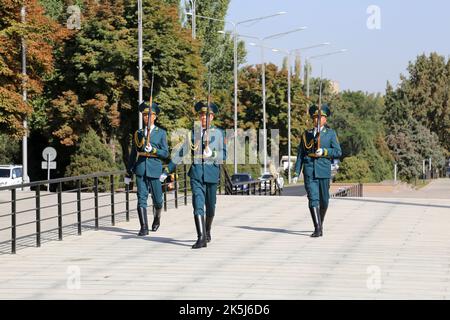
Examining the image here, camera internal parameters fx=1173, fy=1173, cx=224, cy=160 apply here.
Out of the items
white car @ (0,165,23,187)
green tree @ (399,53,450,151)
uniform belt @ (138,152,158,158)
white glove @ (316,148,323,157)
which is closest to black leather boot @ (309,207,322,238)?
white glove @ (316,148,323,157)

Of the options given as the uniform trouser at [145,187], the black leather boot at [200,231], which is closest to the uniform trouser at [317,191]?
the black leather boot at [200,231]

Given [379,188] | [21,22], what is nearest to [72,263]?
[21,22]

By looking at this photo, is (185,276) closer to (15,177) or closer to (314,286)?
(314,286)

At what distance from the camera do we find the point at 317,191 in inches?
693

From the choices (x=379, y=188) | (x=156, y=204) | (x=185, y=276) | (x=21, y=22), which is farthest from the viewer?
(x=379, y=188)

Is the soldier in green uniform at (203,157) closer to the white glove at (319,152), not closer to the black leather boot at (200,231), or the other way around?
the black leather boot at (200,231)

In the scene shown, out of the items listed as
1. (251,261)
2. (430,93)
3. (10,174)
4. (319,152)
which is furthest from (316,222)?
(430,93)

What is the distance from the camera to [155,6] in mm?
60531

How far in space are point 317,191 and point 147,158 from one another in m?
2.61

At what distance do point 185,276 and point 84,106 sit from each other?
45.1 meters

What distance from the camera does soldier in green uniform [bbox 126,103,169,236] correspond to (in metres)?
17.5

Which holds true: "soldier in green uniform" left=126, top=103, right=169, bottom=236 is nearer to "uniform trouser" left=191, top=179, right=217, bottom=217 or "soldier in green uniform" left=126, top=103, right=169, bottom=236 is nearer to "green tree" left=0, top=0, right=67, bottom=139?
"uniform trouser" left=191, top=179, right=217, bottom=217

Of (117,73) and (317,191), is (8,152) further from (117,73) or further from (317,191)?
(317,191)

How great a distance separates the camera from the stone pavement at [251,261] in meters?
12.1
